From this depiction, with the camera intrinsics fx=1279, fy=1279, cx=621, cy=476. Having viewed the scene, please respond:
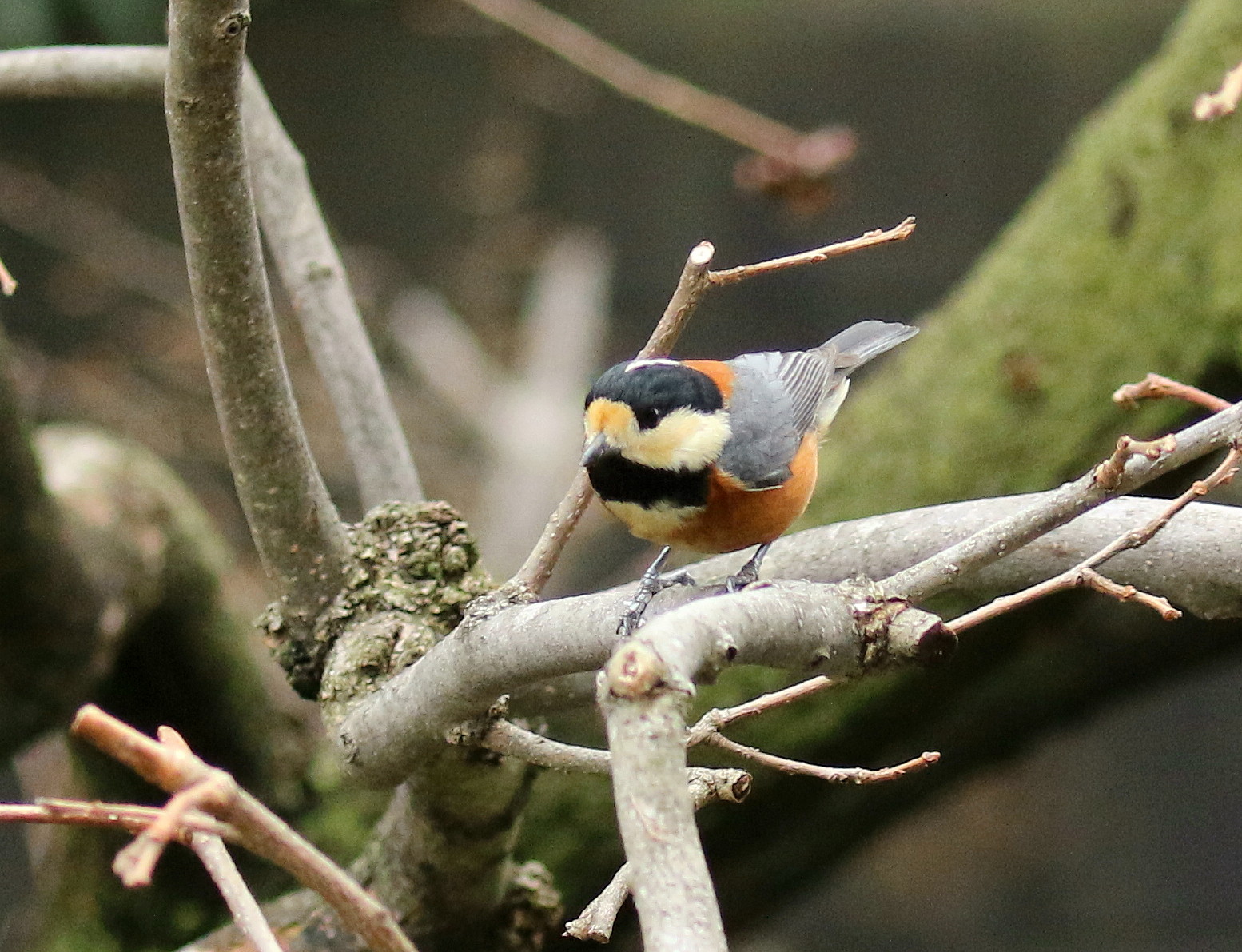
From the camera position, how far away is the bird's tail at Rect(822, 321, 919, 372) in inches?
111

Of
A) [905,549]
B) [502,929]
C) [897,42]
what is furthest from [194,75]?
[897,42]

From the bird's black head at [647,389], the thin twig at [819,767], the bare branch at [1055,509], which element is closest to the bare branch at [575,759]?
the thin twig at [819,767]

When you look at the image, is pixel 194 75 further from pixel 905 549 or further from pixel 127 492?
pixel 127 492

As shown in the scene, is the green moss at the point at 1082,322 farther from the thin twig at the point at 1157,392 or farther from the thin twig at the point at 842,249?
the thin twig at the point at 1157,392

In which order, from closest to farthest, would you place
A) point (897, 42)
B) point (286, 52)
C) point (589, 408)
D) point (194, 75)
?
point (194, 75)
point (589, 408)
point (897, 42)
point (286, 52)

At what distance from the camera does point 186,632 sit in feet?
9.53

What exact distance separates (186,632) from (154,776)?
2.37m

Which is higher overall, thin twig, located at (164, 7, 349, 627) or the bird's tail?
the bird's tail

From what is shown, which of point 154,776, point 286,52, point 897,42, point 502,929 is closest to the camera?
point 154,776

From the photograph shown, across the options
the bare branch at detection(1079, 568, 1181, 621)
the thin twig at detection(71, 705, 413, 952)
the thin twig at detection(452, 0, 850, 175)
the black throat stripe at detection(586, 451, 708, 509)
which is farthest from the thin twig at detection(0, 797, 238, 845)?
the thin twig at detection(452, 0, 850, 175)

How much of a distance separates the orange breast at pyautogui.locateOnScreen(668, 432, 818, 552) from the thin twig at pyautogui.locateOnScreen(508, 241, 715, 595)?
26cm

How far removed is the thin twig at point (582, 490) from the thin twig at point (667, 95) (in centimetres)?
62

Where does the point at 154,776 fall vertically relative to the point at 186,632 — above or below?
below

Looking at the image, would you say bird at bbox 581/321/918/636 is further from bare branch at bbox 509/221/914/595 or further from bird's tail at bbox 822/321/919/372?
bird's tail at bbox 822/321/919/372
